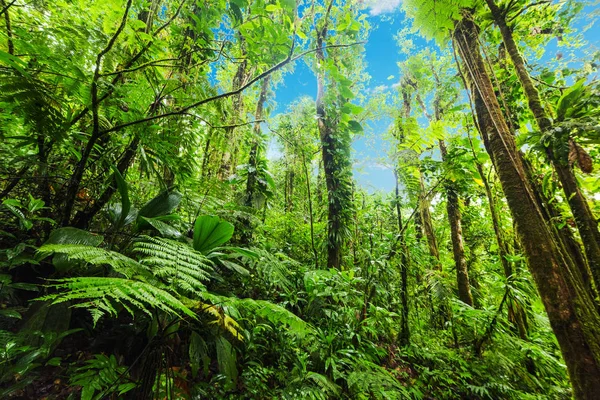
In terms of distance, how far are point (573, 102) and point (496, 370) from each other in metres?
2.80

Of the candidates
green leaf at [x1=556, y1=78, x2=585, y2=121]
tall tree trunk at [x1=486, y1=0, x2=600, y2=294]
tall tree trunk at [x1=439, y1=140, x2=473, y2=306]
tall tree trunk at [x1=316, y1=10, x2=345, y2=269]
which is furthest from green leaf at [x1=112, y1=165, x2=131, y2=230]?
tall tree trunk at [x1=439, y1=140, x2=473, y2=306]

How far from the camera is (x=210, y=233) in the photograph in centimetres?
202

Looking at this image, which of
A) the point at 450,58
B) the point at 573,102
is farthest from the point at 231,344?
the point at 450,58

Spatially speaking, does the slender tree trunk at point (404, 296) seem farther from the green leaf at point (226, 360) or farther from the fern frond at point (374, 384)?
the green leaf at point (226, 360)

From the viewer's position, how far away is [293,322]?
1393 mm

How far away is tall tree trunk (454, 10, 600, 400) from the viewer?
155cm

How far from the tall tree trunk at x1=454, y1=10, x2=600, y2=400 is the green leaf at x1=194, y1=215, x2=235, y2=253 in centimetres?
243

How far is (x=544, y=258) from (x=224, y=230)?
2519mm

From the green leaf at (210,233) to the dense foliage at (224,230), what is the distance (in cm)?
2

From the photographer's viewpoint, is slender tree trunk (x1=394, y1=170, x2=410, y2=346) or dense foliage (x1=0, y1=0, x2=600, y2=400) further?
slender tree trunk (x1=394, y1=170, x2=410, y2=346)

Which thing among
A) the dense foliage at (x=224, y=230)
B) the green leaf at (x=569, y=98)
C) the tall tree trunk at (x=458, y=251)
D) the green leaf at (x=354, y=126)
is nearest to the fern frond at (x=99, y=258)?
the dense foliage at (x=224, y=230)

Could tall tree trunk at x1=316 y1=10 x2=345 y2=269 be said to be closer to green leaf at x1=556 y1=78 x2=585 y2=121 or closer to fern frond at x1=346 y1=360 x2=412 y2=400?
fern frond at x1=346 y1=360 x2=412 y2=400

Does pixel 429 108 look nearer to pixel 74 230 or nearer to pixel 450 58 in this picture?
pixel 450 58

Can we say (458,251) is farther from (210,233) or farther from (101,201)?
(101,201)
